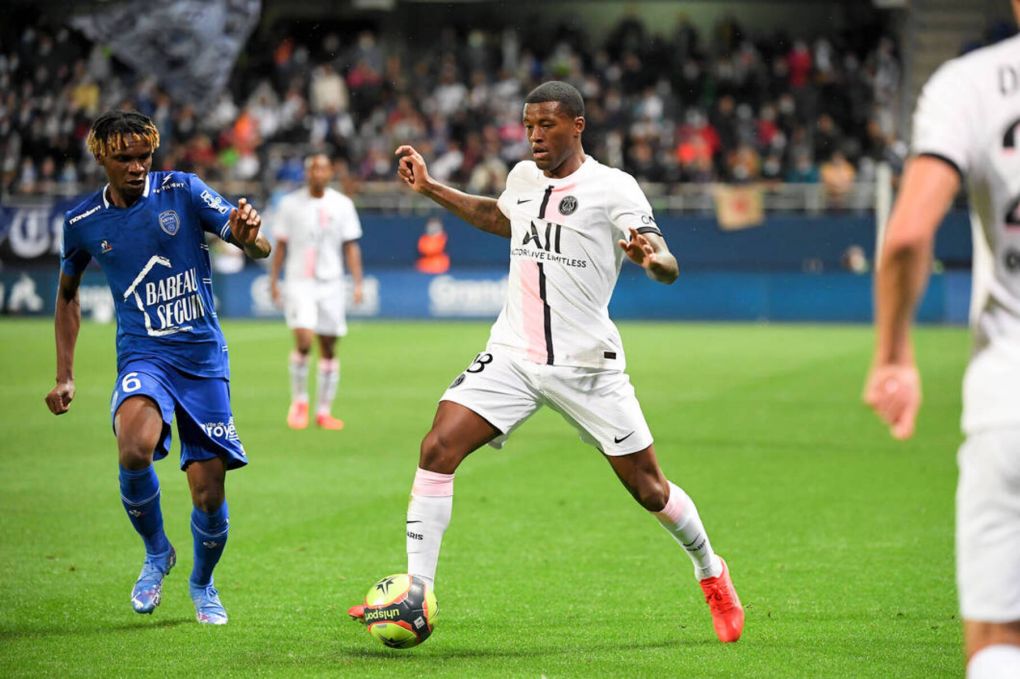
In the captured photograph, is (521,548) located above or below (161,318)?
below

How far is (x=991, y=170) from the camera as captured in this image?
3.23 m

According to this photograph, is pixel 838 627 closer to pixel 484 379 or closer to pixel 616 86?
pixel 484 379

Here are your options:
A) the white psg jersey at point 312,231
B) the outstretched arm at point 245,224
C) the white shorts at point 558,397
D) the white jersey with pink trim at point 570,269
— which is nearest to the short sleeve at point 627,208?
the white jersey with pink trim at point 570,269


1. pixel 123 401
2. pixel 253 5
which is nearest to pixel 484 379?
pixel 123 401

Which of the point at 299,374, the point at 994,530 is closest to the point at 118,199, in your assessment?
the point at 994,530

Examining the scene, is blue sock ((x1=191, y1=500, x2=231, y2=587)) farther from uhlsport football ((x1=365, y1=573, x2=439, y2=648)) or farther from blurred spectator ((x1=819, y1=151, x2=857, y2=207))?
blurred spectator ((x1=819, y1=151, x2=857, y2=207))

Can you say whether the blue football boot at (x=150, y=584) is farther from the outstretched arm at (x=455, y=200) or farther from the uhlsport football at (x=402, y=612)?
the outstretched arm at (x=455, y=200)

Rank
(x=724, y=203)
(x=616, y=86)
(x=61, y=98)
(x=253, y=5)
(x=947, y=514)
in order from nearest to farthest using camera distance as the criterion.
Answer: (x=947, y=514) < (x=253, y=5) < (x=724, y=203) < (x=61, y=98) < (x=616, y=86)

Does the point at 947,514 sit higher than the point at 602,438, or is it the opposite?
the point at 602,438

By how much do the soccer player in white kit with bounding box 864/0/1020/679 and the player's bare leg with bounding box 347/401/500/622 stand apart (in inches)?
115

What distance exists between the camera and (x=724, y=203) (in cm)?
2791

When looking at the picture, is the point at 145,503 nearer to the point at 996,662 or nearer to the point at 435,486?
the point at 435,486

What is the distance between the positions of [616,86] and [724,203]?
6.11 meters

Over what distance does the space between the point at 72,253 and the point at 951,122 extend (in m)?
4.50
